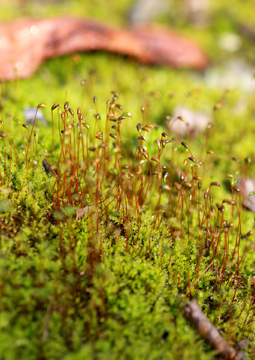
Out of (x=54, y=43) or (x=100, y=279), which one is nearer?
(x=100, y=279)

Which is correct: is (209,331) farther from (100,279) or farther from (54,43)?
(54,43)

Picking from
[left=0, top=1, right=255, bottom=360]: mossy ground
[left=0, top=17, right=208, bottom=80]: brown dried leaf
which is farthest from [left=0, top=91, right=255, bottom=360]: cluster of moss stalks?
[left=0, top=17, right=208, bottom=80]: brown dried leaf

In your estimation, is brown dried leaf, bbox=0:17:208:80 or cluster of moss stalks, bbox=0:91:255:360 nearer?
cluster of moss stalks, bbox=0:91:255:360

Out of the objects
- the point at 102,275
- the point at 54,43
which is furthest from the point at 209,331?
the point at 54,43

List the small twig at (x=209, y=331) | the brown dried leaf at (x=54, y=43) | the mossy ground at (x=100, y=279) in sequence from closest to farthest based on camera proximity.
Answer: the mossy ground at (x=100, y=279), the small twig at (x=209, y=331), the brown dried leaf at (x=54, y=43)

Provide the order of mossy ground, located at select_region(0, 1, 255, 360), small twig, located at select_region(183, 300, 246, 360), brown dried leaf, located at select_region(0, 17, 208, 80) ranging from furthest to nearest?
brown dried leaf, located at select_region(0, 17, 208, 80) < small twig, located at select_region(183, 300, 246, 360) < mossy ground, located at select_region(0, 1, 255, 360)

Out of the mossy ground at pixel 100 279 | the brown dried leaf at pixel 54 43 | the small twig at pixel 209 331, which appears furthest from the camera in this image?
the brown dried leaf at pixel 54 43

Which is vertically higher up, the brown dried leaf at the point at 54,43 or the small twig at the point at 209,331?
the brown dried leaf at the point at 54,43

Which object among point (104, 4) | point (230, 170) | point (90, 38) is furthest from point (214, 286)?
point (104, 4)

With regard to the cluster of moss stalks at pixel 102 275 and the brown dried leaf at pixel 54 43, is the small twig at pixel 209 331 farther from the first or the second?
the brown dried leaf at pixel 54 43

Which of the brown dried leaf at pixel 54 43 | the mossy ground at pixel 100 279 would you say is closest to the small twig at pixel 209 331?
the mossy ground at pixel 100 279

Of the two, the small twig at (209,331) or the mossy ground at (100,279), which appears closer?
the mossy ground at (100,279)

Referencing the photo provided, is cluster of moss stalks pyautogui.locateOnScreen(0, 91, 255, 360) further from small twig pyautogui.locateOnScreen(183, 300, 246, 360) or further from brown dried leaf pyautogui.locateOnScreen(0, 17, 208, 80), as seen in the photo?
brown dried leaf pyautogui.locateOnScreen(0, 17, 208, 80)
